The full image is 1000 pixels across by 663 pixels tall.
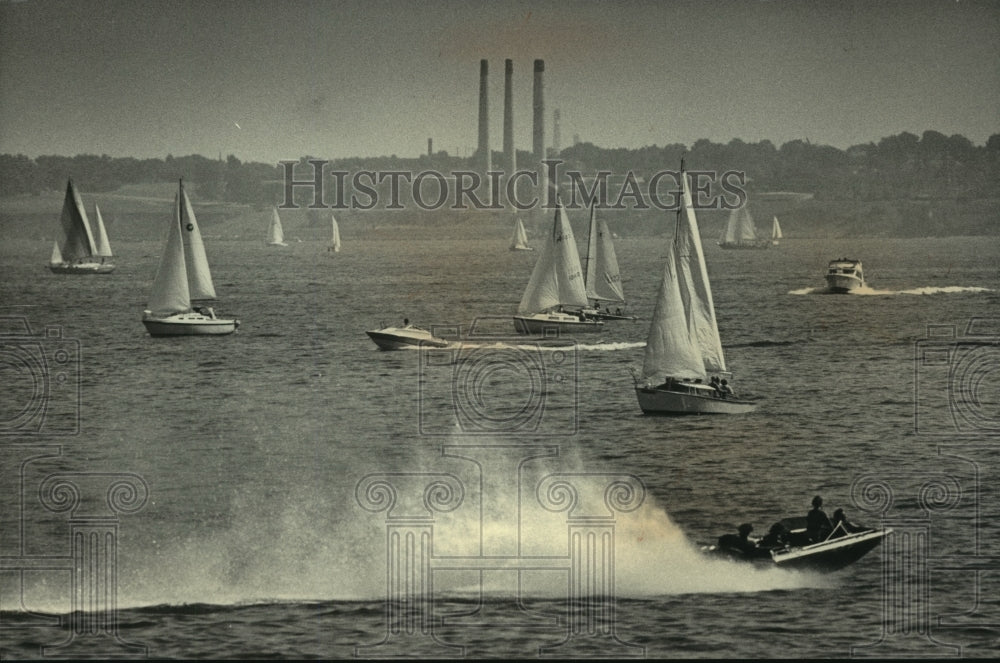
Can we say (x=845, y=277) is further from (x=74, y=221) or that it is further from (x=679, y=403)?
(x=679, y=403)

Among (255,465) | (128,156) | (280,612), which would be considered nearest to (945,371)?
(255,465)

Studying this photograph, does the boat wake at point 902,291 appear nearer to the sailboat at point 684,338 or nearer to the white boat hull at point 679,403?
the white boat hull at point 679,403

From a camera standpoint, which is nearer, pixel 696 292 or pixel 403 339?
pixel 696 292

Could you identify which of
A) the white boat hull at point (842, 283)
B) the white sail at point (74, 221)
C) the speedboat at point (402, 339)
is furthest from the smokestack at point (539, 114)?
the white sail at point (74, 221)

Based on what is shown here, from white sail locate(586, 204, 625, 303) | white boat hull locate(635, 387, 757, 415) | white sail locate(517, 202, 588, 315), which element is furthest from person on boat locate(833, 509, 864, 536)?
white sail locate(586, 204, 625, 303)

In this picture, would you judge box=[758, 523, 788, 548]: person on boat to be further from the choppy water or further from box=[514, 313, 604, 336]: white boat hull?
box=[514, 313, 604, 336]: white boat hull

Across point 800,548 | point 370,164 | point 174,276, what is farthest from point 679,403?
point 370,164

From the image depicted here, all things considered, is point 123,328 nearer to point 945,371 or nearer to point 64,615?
point 945,371
